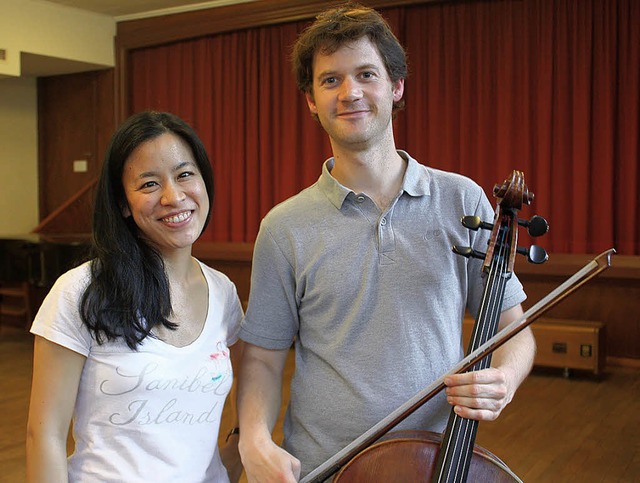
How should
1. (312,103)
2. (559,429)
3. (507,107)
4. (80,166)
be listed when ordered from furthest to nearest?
(80,166), (507,107), (559,429), (312,103)

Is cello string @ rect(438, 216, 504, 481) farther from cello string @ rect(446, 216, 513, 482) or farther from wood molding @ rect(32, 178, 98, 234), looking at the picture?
wood molding @ rect(32, 178, 98, 234)

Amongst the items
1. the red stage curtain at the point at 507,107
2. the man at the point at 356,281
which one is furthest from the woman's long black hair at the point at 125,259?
the red stage curtain at the point at 507,107

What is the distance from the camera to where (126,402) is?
1267 mm

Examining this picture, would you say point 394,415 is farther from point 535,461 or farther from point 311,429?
point 535,461

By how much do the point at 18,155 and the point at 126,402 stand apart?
25.8ft

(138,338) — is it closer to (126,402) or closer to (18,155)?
(126,402)

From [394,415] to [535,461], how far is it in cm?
220

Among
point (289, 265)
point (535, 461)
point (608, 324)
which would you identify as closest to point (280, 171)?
point (608, 324)

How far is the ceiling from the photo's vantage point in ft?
22.2

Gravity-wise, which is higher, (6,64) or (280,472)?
(6,64)

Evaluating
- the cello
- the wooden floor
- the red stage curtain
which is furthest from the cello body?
the red stage curtain

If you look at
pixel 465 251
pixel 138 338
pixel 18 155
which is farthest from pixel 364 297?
pixel 18 155

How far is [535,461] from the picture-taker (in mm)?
3174

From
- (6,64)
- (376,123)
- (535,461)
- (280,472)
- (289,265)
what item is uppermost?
(6,64)
